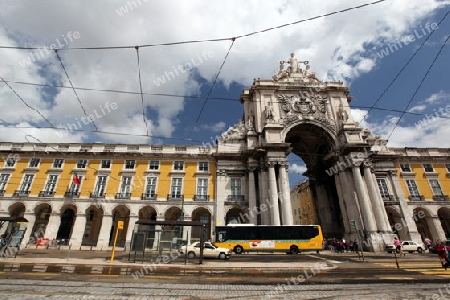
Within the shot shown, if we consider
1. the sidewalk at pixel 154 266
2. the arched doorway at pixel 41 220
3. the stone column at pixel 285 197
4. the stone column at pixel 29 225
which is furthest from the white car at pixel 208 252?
the arched doorway at pixel 41 220

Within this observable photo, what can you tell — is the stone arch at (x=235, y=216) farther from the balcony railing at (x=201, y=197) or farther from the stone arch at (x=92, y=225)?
the stone arch at (x=92, y=225)

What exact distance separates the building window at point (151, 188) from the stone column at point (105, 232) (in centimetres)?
527

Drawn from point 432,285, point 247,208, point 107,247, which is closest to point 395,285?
point 432,285

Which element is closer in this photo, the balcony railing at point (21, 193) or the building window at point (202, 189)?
the balcony railing at point (21, 193)

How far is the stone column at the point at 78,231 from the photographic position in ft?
92.6

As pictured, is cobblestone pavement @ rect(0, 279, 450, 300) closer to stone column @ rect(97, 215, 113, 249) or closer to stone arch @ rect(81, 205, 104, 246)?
stone column @ rect(97, 215, 113, 249)

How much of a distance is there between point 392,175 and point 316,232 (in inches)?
708

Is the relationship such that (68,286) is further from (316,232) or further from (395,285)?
(316,232)

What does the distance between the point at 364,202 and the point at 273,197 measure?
11.4m

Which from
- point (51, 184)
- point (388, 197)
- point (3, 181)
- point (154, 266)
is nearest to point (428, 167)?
point (388, 197)

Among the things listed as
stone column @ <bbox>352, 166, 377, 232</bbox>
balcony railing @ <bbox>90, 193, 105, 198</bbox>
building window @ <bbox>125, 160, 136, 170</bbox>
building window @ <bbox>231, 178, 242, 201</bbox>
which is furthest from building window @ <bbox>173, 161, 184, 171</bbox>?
stone column @ <bbox>352, 166, 377, 232</bbox>

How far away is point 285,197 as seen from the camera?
Result: 93.5ft

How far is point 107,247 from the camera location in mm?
28438

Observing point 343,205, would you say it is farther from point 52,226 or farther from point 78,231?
point 52,226
